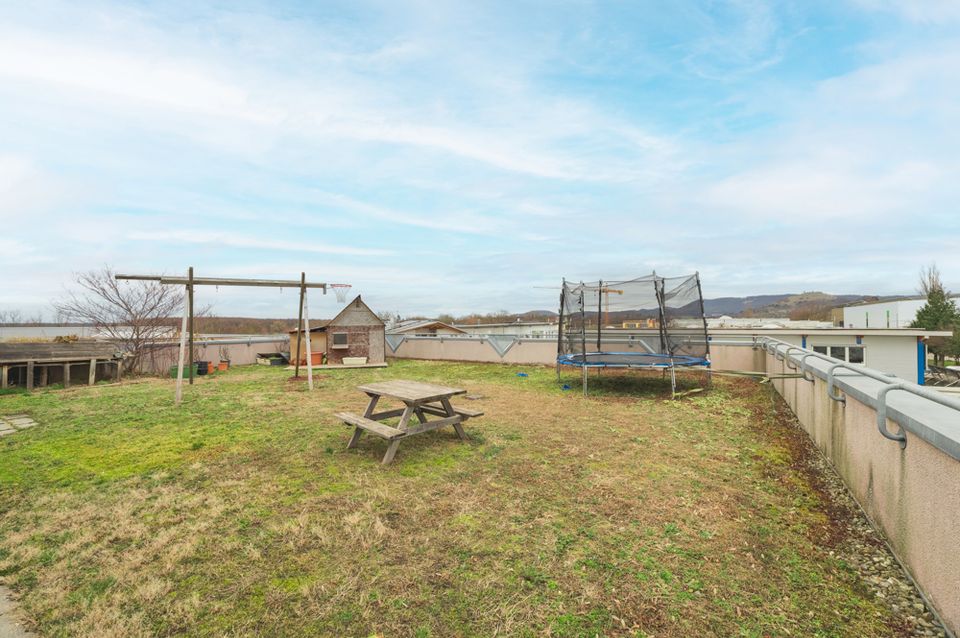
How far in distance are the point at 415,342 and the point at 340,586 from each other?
599 inches

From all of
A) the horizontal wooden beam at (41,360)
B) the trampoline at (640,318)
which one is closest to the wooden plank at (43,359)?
the horizontal wooden beam at (41,360)

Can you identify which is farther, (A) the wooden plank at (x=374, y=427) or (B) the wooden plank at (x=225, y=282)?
(B) the wooden plank at (x=225, y=282)

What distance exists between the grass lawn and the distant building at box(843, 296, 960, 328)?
3986 cm

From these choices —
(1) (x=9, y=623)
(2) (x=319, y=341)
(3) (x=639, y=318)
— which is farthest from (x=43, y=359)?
(3) (x=639, y=318)

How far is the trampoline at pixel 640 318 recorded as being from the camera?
995cm

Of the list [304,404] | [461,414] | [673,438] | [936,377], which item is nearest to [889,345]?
[936,377]

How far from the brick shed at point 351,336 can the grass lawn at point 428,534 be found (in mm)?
9408

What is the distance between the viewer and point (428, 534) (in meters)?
3.23

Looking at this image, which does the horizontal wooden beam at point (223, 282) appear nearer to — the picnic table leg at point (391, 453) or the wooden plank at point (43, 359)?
the wooden plank at point (43, 359)

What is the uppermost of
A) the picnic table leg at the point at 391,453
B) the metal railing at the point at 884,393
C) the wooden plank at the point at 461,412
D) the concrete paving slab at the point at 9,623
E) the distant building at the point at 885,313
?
the distant building at the point at 885,313

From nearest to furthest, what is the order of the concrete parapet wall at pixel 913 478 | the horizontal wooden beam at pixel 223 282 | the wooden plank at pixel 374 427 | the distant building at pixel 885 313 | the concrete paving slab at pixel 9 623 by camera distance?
the concrete parapet wall at pixel 913 478 < the concrete paving slab at pixel 9 623 < the wooden plank at pixel 374 427 < the horizontal wooden beam at pixel 223 282 < the distant building at pixel 885 313

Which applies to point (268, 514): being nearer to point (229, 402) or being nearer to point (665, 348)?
point (229, 402)

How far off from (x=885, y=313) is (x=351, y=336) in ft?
138

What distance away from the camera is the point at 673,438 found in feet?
19.3
